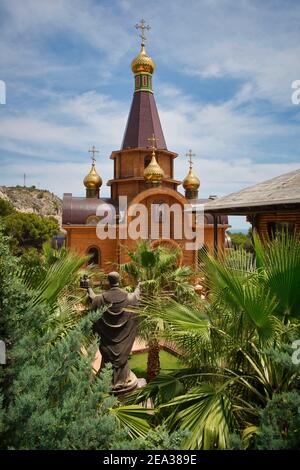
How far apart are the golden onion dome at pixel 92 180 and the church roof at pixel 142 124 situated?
9.21 ft

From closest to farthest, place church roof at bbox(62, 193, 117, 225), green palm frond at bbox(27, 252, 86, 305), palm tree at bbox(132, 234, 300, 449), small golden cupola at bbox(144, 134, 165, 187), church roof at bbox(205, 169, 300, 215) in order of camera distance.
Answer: palm tree at bbox(132, 234, 300, 449) < green palm frond at bbox(27, 252, 86, 305) < church roof at bbox(205, 169, 300, 215) < small golden cupola at bbox(144, 134, 165, 187) < church roof at bbox(62, 193, 117, 225)

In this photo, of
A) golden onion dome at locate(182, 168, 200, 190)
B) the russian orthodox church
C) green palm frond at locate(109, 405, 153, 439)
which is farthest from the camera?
golden onion dome at locate(182, 168, 200, 190)

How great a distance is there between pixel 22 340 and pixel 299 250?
2807 millimetres

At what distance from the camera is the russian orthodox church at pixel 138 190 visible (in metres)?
18.8

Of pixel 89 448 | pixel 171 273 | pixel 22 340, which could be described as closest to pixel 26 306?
pixel 22 340

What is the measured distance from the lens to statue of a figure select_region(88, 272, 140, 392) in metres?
5.38

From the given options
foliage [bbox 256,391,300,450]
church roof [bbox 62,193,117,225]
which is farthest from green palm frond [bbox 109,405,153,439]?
church roof [bbox 62,193,117,225]

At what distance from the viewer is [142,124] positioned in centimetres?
2200

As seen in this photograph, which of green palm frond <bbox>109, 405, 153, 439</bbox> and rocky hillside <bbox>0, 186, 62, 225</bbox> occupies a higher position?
rocky hillside <bbox>0, 186, 62, 225</bbox>

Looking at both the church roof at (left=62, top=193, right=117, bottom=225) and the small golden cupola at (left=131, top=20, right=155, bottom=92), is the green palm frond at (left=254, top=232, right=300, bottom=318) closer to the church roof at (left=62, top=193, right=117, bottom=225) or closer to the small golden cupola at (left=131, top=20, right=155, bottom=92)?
the church roof at (left=62, top=193, right=117, bottom=225)

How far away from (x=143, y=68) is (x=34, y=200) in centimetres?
4426

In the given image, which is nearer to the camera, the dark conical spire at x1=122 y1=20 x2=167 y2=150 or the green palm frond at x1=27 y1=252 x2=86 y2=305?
the green palm frond at x1=27 y1=252 x2=86 y2=305

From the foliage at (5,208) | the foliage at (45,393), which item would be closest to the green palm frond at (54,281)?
the foliage at (45,393)

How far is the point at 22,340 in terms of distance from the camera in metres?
2.80
